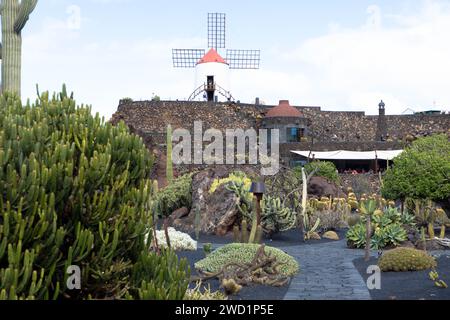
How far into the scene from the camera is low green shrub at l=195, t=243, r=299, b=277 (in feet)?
35.7

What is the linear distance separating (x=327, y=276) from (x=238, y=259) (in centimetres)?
150

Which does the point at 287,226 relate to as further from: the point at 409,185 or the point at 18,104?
the point at 18,104

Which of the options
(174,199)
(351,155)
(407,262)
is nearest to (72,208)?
(407,262)

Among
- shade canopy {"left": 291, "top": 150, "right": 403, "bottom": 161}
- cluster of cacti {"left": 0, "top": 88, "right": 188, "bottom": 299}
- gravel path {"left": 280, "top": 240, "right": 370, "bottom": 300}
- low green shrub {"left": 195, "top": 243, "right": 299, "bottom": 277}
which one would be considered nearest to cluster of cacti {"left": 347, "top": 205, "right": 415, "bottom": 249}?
gravel path {"left": 280, "top": 240, "right": 370, "bottom": 300}

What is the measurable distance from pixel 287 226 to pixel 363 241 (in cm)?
259

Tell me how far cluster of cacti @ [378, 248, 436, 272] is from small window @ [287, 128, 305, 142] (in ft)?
108

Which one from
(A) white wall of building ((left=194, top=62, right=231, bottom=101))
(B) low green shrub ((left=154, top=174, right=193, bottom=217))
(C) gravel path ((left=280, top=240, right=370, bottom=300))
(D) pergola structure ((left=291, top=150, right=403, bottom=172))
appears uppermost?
(A) white wall of building ((left=194, top=62, right=231, bottom=101))

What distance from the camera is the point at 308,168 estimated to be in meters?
31.4

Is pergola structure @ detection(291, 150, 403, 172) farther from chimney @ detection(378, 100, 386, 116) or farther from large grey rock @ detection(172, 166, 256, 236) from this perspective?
large grey rock @ detection(172, 166, 256, 236)

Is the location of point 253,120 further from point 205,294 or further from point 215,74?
point 205,294

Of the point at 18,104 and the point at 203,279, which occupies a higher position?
the point at 18,104

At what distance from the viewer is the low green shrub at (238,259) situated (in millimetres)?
10891

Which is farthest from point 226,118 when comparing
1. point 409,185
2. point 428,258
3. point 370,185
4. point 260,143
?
point 428,258
